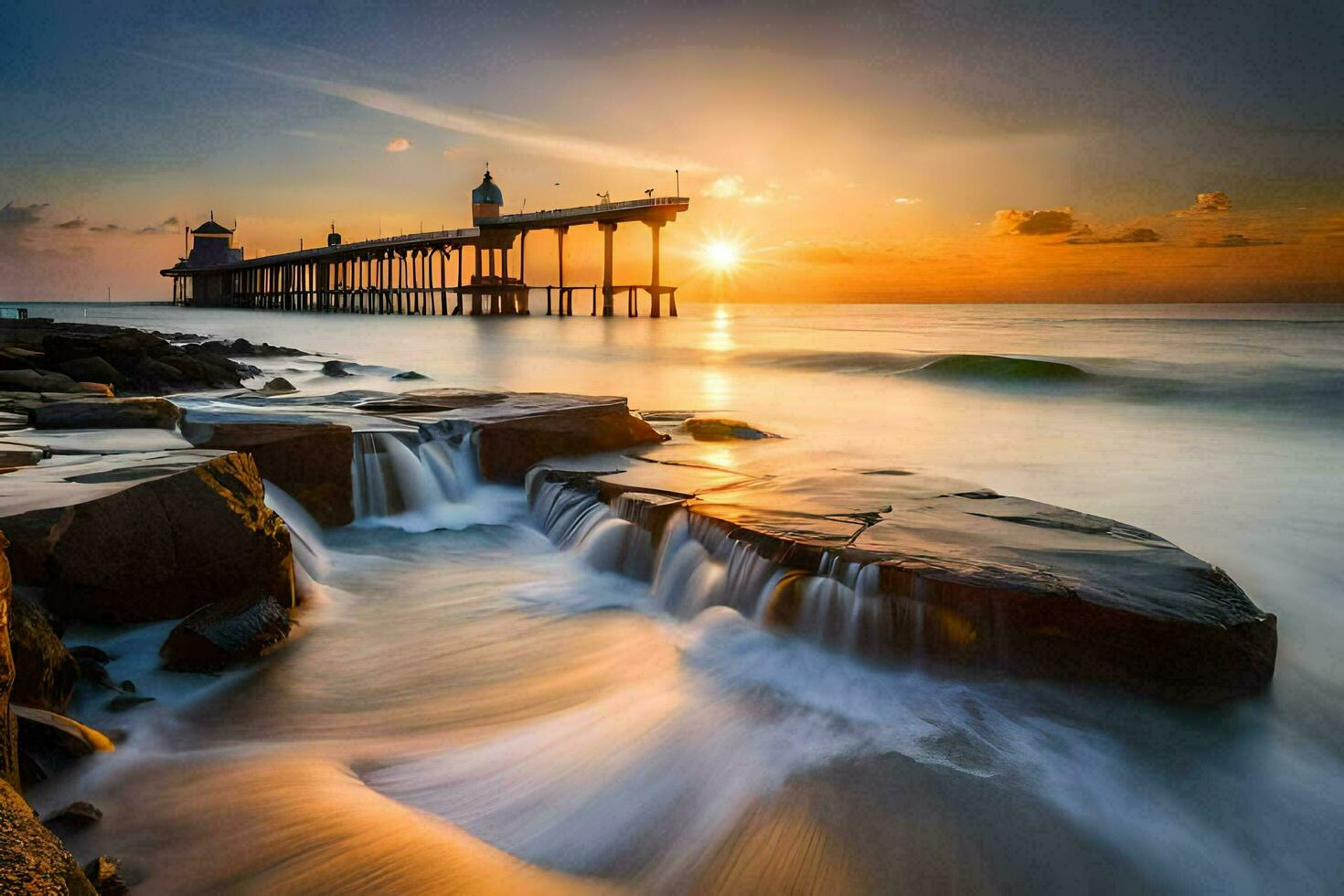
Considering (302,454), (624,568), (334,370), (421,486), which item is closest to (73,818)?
(624,568)

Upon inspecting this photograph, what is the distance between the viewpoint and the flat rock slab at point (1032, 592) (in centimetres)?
339

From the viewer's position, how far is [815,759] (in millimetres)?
3152

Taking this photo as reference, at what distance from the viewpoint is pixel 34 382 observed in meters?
8.04

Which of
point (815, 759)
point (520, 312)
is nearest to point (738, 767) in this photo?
point (815, 759)

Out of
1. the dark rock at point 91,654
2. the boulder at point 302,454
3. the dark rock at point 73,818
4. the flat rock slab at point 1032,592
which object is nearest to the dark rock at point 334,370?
the boulder at point 302,454

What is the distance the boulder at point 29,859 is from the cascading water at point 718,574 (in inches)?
117

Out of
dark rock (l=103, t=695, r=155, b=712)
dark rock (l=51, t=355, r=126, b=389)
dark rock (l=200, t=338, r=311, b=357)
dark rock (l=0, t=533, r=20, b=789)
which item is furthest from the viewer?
dark rock (l=200, t=338, r=311, b=357)

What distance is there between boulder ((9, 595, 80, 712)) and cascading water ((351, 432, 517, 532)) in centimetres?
323

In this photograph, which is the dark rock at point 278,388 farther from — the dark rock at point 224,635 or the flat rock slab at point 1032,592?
the flat rock slab at point 1032,592

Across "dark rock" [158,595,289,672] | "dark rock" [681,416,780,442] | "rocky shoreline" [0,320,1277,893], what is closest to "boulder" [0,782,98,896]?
"rocky shoreline" [0,320,1277,893]

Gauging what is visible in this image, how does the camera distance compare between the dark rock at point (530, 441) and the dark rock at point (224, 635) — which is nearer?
the dark rock at point (224, 635)

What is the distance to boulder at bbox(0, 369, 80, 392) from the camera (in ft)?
25.8

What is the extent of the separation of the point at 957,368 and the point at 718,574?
1853 cm

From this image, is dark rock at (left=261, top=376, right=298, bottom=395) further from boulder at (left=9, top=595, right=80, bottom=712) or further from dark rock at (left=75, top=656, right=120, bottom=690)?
boulder at (left=9, top=595, right=80, bottom=712)
